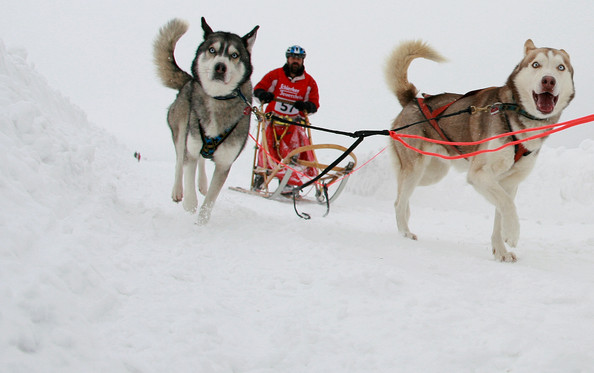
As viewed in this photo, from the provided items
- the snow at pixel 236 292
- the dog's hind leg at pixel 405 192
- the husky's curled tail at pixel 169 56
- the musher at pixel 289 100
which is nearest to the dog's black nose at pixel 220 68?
the husky's curled tail at pixel 169 56

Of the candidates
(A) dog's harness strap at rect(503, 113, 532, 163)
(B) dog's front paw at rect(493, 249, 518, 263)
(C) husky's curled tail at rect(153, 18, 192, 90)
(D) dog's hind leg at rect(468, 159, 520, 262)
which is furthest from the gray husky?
(B) dog's front paw at rect(493, 249, 518, 263)

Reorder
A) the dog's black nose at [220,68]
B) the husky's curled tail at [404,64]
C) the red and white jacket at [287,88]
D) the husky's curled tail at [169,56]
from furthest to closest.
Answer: the red and white jacket at [287,88] < the husky's curled tail at [169,56] < the husky's curled tail at [404,64] < the dog's black nose at [220,68]

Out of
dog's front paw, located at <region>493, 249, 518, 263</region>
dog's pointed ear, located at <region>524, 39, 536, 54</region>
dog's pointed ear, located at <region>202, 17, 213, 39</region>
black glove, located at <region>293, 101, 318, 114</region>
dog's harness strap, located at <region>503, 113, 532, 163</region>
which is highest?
dog's pointed ear, located at <region>524, 39, 536, 54</region>

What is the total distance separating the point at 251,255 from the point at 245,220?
107 centimetres

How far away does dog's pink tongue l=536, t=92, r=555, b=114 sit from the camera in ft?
9.07

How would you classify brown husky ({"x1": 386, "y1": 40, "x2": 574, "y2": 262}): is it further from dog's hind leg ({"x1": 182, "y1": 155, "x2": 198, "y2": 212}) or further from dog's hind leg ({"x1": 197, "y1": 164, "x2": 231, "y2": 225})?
dog's hind leg ({"x1": 182, "y1": 155, "x2": 198, "y2": 212})

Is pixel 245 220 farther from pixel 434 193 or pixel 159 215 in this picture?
pixel 434 193

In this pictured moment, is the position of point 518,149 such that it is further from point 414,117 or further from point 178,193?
point 178,193

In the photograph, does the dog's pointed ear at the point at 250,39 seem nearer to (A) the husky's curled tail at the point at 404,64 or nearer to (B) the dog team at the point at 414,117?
(B) the dog team at the point at 414,117

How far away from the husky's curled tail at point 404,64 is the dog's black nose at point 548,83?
50.1 inches

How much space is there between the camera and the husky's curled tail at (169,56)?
401 centimetres

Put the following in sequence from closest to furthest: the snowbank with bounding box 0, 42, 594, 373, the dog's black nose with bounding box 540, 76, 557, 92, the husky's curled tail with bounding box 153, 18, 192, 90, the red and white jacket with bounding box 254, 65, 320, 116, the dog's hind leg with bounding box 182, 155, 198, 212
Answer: the snowbank with bounding box 0, 42, 594, 373, the dog's black nose with bounding box 540, 76, 557, 92, the dog's hind leg with bounding box 182, 155, 198, 212, the husky's curled tail with bounding box 153, 18, 192, 90, the red and white jacket with bounding box 254, 65, 320, 116

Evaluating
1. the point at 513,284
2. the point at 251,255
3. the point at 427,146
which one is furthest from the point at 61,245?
the point at 427,146

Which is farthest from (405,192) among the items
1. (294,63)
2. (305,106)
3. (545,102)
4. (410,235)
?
(294,63)
